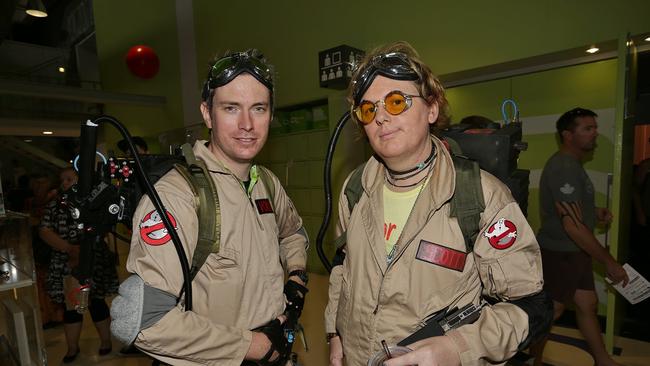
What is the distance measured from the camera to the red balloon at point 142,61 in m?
6.91

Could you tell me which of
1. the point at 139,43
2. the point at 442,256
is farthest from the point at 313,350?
the point at 139,43

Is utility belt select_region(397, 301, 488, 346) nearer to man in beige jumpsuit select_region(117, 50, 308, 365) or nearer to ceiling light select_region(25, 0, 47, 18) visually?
man in beige jumpsuit select_region(117, 50, 308, 365)

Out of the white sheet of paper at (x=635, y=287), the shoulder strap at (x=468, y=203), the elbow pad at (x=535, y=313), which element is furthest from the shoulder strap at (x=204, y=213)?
the white sheet of paper at (x=635, y=287)

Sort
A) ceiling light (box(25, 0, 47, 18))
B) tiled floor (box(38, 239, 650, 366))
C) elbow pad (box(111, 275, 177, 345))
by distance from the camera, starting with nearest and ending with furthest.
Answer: elbow pad (box(111, 275, 177, 345)) → tiled floor (box(38, 239, 650, 366)) → ceiling light (box(25, 0, 47, 18))

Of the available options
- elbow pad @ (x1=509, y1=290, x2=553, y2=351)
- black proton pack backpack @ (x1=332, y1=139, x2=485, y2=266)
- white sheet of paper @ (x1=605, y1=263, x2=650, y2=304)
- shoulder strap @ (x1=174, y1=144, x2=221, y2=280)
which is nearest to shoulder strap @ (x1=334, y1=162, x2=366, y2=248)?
black proton pack backpack @ (x1=332, y1=139, x2=485, y2=266)

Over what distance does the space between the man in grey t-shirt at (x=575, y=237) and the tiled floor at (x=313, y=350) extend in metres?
0.30

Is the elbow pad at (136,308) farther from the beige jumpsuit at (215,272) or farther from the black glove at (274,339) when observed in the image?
the black glove at (274,339)

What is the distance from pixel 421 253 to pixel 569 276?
1997 millimetres

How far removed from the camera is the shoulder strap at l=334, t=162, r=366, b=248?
4.66ft

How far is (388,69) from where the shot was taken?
4.02ft

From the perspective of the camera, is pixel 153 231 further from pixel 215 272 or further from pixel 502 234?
pixel 502 234

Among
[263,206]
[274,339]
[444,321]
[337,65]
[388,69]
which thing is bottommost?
[274,339]

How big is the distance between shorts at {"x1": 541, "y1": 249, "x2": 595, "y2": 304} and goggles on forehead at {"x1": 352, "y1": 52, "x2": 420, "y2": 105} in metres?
2.11

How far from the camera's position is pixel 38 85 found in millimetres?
5871
